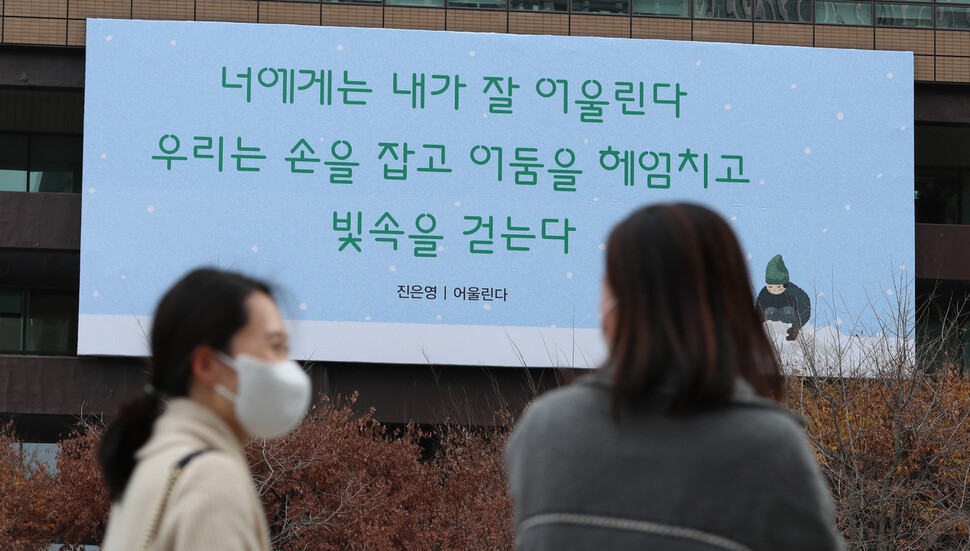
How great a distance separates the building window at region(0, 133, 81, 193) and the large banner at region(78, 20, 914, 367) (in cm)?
292

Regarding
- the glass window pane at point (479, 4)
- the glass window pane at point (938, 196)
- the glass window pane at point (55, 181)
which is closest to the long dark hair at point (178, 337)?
the glass window pane at point (479, 4)

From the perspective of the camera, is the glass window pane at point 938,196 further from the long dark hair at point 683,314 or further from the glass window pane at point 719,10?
the long dark hair at point 683,314

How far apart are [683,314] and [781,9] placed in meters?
28.8

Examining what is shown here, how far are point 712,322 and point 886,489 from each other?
14949 mm

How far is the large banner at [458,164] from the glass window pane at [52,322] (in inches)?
95.1

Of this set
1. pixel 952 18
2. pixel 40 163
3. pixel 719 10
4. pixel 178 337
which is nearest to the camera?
pixel 178 337

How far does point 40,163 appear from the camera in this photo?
3034 cm

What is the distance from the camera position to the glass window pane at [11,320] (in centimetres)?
2905

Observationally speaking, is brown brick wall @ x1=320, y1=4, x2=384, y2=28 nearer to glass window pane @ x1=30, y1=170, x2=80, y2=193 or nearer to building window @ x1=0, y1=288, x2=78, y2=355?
glass window pane @ x1=30, y1=170, x2=80, y2=193

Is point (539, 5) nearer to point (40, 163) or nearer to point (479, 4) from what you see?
point (479, 4)

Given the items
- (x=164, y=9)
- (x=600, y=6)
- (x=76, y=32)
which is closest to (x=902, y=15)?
(x=600, y=6)

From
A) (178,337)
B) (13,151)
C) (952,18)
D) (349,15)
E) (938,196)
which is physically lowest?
(178,337)

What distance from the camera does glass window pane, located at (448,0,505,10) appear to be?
1141 inches

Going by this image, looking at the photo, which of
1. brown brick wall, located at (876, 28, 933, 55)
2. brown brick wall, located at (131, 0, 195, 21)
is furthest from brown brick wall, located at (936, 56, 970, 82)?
brown brick wall, located at (131, 0, 195, 21)
